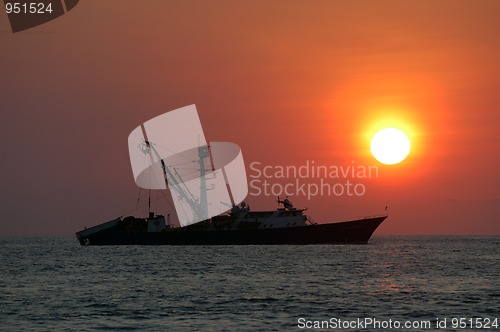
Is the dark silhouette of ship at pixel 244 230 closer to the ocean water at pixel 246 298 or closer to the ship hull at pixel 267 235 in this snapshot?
the ship hull at pixel 267 235

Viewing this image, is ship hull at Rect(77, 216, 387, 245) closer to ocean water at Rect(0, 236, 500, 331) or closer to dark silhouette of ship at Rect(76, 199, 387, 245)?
dark silhouette of ship at Rect(76, 199, 387, 245)

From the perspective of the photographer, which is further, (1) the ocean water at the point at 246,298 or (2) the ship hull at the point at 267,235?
(2) the ship hull at the point at 267,235

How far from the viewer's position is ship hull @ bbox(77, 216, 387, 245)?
174m

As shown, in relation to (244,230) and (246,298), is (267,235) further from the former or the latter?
(246,298)

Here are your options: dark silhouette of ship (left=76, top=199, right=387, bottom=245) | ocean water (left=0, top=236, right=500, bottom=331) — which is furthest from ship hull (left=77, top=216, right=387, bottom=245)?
ocean water (left=0, top=236, right=500, bottom=331)

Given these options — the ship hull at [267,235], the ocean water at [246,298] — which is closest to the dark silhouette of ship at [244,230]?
the ship hull at [267,235]

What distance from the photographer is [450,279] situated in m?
79.9

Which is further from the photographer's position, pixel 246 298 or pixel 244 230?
pixel 244 230

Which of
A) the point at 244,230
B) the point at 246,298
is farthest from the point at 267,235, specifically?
the point at 246,298

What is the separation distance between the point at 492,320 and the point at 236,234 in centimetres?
13037

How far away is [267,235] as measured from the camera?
175m

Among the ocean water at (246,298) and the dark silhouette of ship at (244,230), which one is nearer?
the ocean water at (246,298)

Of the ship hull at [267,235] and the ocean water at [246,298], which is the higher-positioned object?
the ocean water at [246,298]

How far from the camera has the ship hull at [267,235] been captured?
174 metres
